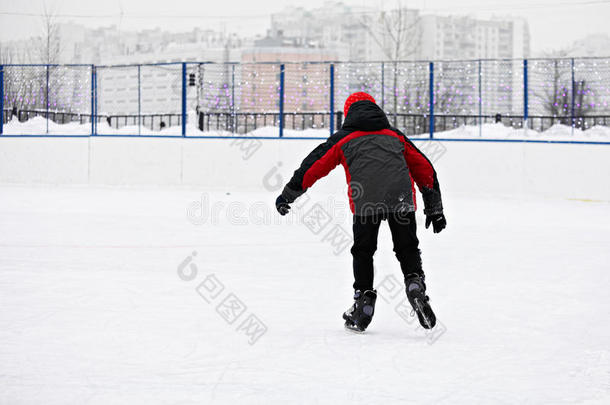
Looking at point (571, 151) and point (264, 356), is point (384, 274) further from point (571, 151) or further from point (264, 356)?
point (571, 151)

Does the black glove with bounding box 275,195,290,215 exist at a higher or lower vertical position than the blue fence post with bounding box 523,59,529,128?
lower

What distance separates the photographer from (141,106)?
57.4ft

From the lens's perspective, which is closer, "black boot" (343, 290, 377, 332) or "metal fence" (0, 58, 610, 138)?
"black boot" (343, 290, 377, 332)

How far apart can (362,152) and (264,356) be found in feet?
3.82

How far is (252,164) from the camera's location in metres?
14.1

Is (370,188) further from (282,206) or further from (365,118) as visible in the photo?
(282,206)

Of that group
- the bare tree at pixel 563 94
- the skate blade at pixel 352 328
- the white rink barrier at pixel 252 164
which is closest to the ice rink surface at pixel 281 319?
the skate blade at pixel 352 328

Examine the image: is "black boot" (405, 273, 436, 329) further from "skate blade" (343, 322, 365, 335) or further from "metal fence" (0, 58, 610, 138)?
"metal fence" (0, 58, 610, 138)

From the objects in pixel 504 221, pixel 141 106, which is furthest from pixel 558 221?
pixel 141 106

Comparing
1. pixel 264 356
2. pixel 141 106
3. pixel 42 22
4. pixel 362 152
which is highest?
pixel 42 22

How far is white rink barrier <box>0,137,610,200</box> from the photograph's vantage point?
12.6 metres

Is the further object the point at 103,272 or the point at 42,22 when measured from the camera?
the point at 42,22

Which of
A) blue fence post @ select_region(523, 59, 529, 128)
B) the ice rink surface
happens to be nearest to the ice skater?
the ice rink surface

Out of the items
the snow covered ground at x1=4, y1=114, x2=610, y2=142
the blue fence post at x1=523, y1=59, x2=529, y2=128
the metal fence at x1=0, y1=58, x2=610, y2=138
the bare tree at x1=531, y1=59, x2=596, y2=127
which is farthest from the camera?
the bare tree at x1=531, y1=59, x2=596, y2=127
